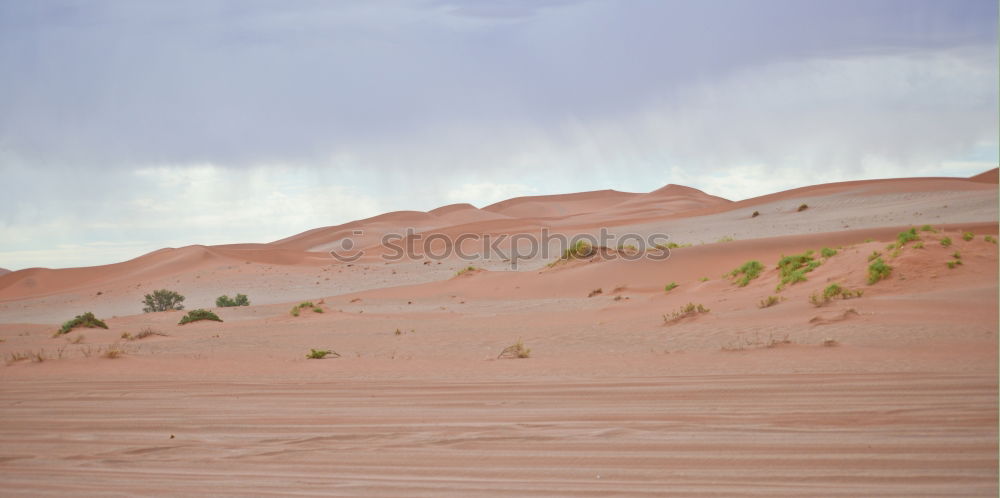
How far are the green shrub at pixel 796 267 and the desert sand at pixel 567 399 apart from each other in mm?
207

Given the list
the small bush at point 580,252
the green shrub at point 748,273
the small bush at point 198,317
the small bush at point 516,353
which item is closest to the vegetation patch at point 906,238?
the green shrub at point 748,273

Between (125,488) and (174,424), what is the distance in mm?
1979

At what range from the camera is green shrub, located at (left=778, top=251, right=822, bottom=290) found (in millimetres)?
17688

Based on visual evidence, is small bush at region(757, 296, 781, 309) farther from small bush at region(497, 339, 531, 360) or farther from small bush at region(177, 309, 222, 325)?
small bush at region(177, 309, 222, 325)

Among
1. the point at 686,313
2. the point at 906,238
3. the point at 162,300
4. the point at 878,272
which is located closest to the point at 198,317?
the point at 162,300

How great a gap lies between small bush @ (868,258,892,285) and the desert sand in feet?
0.43

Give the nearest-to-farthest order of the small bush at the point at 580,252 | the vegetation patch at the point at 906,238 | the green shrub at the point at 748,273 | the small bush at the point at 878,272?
the small bush at the point at 878,272
the vegetation patch at the point at 906,238
the green shrub at the point at 748,273
the small bush at the point at 580,252

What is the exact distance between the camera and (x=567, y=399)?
7.78 m

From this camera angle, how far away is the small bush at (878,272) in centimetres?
1563

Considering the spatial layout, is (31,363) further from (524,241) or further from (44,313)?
(524,241)

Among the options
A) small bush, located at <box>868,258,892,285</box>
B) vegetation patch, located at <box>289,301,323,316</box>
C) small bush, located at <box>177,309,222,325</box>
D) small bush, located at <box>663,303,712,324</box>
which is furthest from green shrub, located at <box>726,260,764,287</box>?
small bush, located at <box>177,309,222,325</box>

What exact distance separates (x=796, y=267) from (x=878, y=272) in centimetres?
342

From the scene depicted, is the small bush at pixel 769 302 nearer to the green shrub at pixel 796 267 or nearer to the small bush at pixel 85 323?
the green shrub at pixel 796 267

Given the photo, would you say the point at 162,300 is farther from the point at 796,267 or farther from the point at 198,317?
the point at 796,267
